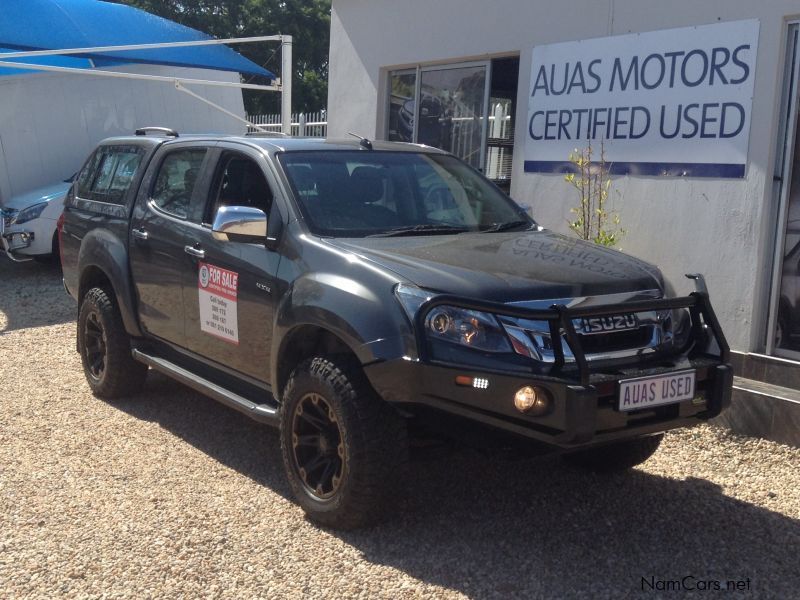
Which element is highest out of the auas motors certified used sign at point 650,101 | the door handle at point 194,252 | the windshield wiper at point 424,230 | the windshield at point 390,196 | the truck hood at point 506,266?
the auas motors certified used sign at point 650,101

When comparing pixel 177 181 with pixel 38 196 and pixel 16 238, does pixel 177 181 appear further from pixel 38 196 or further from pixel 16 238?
pixel 38 196

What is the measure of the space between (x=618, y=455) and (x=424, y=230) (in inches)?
63.3

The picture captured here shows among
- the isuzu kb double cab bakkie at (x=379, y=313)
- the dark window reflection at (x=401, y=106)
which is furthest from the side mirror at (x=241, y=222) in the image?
the dark window reflection at (x=401, y=106)

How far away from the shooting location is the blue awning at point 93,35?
40.6 feet

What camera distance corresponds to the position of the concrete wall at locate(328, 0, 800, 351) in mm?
6098

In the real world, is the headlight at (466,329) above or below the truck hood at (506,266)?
below

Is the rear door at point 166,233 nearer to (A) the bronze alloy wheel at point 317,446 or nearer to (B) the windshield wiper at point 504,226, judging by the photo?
(A) the bronze alloy wheel at point 317,446

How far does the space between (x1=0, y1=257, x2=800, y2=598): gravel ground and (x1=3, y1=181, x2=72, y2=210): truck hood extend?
6377 mm

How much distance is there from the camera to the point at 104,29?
13883mm

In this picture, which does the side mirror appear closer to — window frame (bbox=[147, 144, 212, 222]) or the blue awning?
window frame (bbox=[147, 144, 212, 222])

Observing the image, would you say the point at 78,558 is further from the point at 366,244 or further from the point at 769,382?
the point at 769,382

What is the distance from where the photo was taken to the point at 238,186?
17.0 feet

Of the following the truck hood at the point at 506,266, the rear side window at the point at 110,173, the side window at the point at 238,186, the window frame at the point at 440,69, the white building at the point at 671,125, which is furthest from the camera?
the window frame at the point at 440,69

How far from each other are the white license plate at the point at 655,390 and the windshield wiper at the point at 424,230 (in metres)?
1.49
